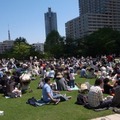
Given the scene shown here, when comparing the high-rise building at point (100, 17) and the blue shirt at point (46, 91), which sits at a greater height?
the high-rise building at point (100, 17)

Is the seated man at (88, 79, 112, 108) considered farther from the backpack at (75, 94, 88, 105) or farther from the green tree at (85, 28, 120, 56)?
the green tree at (85, 28, 120, 56)

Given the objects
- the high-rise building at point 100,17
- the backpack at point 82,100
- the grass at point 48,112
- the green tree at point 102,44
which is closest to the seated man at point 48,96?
the grass at point 48,112

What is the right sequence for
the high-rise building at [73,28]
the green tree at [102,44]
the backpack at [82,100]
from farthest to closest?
1. the high-rise building at [73,28]
2. the green tree at [102,44]
3. the backpack at [82,100]

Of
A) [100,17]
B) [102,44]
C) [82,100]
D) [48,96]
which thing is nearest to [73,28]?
[100,17]

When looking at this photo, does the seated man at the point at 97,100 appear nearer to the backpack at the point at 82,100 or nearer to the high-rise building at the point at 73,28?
the backpack at the point at 82,100

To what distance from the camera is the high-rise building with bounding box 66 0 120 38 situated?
158 meters

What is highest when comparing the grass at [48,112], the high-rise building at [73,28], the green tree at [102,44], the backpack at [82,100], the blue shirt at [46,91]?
the high-rise building at [73,28]

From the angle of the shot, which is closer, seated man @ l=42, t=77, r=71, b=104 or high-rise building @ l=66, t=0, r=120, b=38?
seated man @ l=42, t=77, r=71, b=104

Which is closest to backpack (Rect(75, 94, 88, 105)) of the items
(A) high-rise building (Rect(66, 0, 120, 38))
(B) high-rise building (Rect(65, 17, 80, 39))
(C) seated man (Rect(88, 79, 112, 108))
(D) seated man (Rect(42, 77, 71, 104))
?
(C) seated man (Rect(88, 79, 112, 108))

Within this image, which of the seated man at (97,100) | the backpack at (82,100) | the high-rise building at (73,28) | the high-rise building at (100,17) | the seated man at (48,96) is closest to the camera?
the seated man at (97,100)

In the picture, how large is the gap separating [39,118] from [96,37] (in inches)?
3144

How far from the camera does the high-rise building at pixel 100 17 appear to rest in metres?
158

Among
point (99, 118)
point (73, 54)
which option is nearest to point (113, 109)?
point (99, 118)

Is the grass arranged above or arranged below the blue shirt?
below
